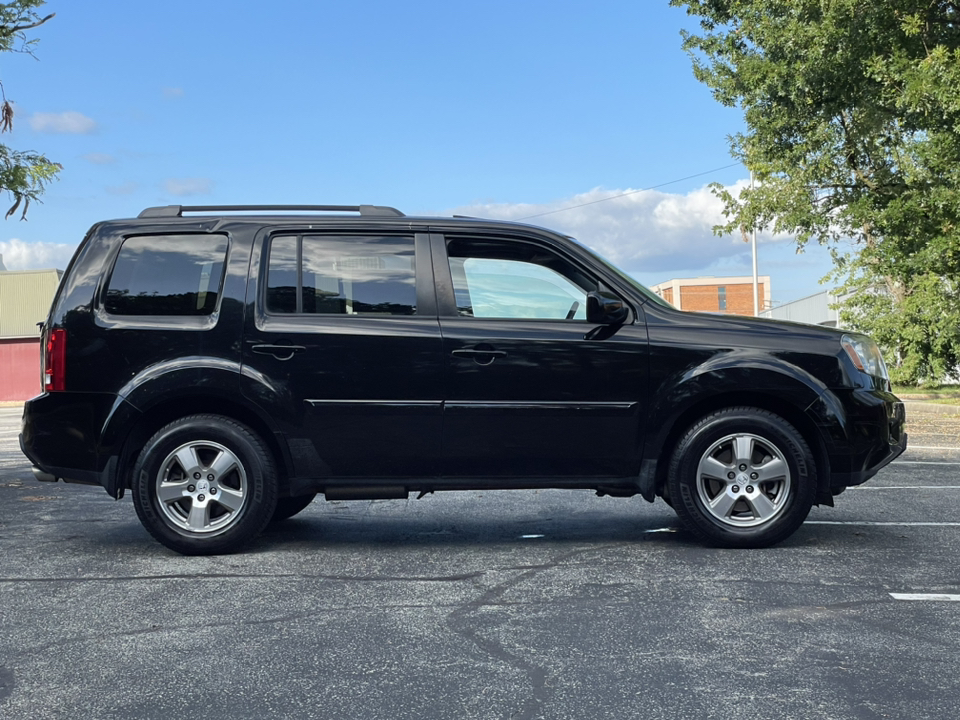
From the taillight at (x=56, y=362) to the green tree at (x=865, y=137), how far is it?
1262 centimetres

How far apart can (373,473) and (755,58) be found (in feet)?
56.8

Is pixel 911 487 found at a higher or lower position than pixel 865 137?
lower

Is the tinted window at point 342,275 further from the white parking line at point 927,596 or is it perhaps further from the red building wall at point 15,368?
the red building wall at point 15,368

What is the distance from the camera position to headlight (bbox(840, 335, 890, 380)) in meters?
6.25

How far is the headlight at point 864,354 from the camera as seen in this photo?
6.25m

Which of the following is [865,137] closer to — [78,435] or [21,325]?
[78,435]

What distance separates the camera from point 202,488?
239 inches

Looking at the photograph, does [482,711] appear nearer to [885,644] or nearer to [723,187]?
[885,644]

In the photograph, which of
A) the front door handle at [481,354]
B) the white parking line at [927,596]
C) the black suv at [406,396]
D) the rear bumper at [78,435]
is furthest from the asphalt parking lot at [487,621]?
the front door handle at [481,354]

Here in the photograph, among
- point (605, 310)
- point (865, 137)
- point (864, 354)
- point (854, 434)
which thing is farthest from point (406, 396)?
point (865, 137)

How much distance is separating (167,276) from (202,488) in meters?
1.29

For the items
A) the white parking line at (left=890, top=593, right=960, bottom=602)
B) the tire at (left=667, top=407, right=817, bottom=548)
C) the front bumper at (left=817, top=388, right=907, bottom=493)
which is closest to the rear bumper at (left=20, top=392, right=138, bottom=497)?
the tire at (left=667, top=407, right=817, bottom=548)

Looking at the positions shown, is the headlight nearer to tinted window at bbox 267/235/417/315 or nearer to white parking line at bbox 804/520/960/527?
Result: white parking line at bbox 804/520/960/527

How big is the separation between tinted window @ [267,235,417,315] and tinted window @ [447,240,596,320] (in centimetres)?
31
